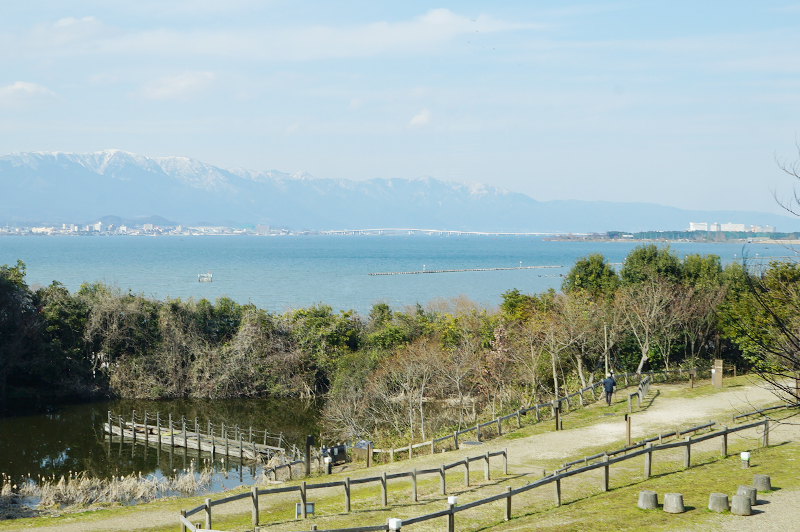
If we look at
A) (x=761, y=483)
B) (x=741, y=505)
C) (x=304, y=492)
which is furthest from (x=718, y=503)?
(x=304, y=492)

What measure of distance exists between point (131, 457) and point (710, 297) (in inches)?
1148

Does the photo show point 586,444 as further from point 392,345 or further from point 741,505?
point 392,345

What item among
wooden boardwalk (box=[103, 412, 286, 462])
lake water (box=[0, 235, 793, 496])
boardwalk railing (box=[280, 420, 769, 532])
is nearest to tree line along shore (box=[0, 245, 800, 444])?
lake water (box=[0, 235, 793, 496])

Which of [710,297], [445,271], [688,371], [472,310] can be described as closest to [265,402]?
[472,310]

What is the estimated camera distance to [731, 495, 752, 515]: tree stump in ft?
42.4

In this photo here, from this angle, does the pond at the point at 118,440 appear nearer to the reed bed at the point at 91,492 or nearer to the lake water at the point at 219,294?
the lake water at the point at 219,294

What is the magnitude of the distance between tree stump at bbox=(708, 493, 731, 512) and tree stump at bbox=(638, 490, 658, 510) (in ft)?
3.44

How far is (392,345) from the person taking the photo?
3616cm

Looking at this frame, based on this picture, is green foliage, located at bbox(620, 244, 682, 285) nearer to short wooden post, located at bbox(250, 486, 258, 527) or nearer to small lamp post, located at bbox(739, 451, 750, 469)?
small lamp post, located at bbox(739, 451, 750, 469)

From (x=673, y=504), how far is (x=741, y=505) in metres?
1.27

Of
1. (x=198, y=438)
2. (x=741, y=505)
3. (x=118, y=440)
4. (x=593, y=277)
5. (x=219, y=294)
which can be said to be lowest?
(x=118, y=440)

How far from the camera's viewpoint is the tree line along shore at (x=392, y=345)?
30.2 metres

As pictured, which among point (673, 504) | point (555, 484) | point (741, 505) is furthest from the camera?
point (555, 484)

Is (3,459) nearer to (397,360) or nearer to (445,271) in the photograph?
(397,360)
